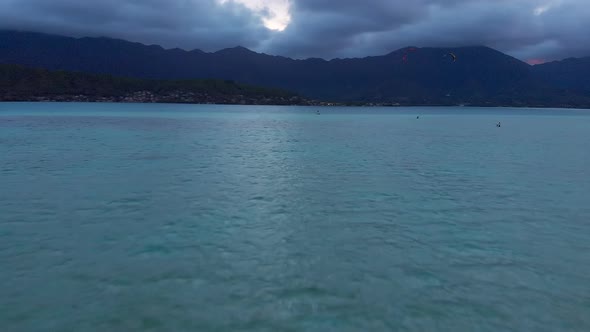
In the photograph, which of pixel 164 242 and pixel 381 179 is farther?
pixel 381 179

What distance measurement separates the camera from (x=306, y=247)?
17266 mm

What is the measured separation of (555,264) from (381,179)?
58.0ft

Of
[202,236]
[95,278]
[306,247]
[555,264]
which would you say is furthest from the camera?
[202,236]

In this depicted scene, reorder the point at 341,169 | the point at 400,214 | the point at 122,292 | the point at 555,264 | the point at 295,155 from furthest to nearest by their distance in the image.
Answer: the point at 295,155 → the point at 341,169 → the point at 400,214 → the point at 555,264 → the point at 122,292

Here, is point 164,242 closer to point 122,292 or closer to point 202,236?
point 202,236

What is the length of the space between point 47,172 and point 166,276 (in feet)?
84.6

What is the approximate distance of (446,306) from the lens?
1221cm

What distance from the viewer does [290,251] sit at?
16.8 metres

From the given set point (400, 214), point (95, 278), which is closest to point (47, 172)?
point (95, 278)

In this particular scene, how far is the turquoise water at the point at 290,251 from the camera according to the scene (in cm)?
1162

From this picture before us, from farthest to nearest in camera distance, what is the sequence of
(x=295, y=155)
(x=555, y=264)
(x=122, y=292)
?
(x=295, y=155) < (x=555, y=264) < (x=122, y=292)

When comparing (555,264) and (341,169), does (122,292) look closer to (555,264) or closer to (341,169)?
(555,264)

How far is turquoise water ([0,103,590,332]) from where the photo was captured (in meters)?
11.6

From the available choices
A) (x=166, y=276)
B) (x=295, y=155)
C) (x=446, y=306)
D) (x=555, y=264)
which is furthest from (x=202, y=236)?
(x=295, y=155)
